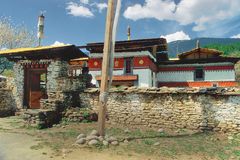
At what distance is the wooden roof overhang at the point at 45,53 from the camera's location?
1884cm

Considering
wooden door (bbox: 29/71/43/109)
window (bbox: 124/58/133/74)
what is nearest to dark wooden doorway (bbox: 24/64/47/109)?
wooden door (bbox: 29/71/43/109)

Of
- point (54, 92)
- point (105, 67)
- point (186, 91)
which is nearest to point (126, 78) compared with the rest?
point (54, 92)

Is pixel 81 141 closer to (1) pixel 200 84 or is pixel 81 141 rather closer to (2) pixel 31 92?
(2) pixel 31 92

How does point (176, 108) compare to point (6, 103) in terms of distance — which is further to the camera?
point (6, 103)

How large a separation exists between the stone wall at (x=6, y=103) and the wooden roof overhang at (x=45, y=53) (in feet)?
8.22

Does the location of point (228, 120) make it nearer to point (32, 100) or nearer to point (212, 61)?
point (32, 100)

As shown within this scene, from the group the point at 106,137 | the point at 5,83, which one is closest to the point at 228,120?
the point at 106,137

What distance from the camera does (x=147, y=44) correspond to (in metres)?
25.9

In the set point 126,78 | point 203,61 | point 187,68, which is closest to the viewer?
point 126,78

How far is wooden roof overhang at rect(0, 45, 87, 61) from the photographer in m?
18.8

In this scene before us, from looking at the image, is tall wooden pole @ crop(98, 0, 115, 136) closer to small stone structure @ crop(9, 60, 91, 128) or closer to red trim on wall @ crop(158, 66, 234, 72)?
small stone structure @ crop(9, 60, 91, 128)

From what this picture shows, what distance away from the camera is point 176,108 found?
14938mm

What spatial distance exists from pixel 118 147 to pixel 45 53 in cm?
1067

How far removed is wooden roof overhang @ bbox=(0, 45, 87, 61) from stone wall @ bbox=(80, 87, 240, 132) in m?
5.32
